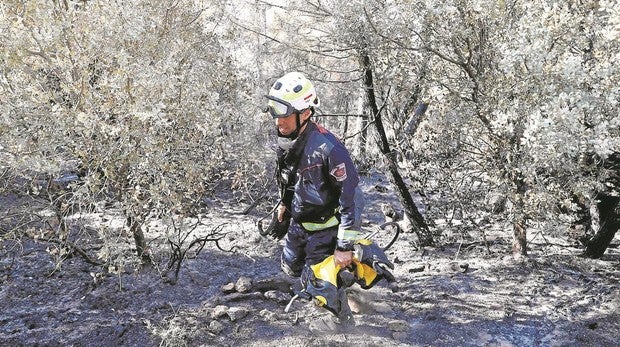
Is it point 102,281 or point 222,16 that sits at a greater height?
point 222,16

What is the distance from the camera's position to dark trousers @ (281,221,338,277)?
454cm

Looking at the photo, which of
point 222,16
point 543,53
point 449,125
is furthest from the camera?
point 222,16

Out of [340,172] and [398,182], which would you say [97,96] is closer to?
[340,172]

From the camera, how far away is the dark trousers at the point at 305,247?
4543 mm

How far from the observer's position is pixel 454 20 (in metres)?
5.19

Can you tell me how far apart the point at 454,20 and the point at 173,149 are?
11.0 ft

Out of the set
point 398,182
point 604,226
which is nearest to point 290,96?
point 398,182

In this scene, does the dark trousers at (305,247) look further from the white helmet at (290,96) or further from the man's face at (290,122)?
the white helmet at (290,96)

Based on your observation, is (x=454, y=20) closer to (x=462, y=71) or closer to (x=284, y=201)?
(x=462, y=71)

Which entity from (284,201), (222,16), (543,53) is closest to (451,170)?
(543,53)

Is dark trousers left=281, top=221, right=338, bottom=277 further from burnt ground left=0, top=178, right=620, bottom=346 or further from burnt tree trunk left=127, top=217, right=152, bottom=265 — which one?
burnt tree trunk left=127, top=217, right=152, bottom=265

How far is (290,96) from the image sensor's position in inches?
160

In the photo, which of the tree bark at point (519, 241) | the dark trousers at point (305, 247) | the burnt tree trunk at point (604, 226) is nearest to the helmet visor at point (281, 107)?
the dark trousers at point (305, 247)

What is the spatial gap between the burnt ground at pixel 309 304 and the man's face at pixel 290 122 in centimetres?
200
